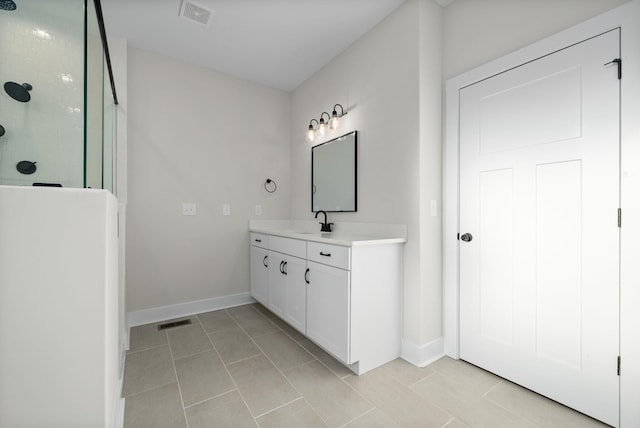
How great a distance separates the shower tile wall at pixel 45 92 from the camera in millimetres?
832

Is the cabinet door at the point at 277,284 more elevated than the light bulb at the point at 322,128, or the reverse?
the light bulb at the point at 322,128

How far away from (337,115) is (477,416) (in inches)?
97.9

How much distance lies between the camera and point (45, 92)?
0.90 meters

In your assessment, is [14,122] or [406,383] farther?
[406,383]

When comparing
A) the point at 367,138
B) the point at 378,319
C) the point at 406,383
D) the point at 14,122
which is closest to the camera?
the point at 14,122

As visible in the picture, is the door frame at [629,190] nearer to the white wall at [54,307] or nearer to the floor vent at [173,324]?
the white wall at [54,307]

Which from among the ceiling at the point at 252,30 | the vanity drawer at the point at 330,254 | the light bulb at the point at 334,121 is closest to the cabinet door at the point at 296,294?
the vanity drawer at the point at 330,254

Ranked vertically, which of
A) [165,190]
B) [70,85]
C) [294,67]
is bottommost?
[165,190]

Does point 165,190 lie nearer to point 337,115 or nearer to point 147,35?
point 147,35

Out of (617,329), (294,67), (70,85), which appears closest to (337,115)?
(294,67)

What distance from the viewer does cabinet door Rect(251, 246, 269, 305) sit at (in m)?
2.85

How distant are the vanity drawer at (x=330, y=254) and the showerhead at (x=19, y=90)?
5.11 feet

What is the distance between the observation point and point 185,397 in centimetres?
163

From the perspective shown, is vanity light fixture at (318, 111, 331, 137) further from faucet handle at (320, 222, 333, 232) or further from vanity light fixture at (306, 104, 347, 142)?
faucet handle at (320, 222, 333, 232)
